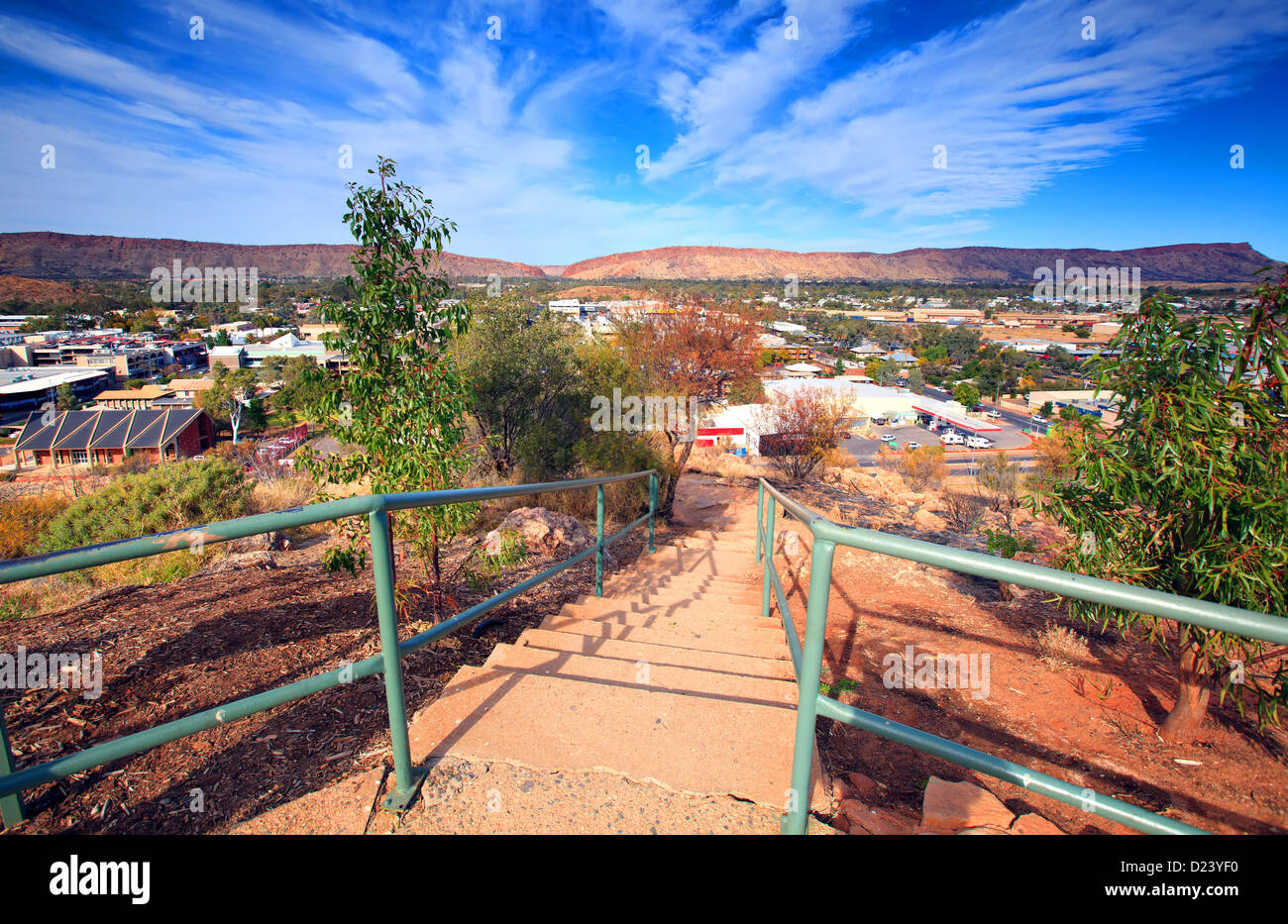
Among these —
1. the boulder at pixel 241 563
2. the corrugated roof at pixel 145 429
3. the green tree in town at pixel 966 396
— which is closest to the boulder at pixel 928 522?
the boulder at pixel 241 563

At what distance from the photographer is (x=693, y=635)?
403 cm

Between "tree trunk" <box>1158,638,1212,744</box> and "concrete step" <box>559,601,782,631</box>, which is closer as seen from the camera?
"tree trunk" <box>1158,638,1212,744</box>

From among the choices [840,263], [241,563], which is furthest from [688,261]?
[241,563]

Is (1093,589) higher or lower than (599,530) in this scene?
higher

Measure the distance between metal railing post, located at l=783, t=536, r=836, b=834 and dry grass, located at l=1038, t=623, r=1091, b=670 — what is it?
393 cm

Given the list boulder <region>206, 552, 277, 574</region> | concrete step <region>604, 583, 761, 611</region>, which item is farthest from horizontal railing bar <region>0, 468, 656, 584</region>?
boulder <region>206, 552, 277, 574</region>

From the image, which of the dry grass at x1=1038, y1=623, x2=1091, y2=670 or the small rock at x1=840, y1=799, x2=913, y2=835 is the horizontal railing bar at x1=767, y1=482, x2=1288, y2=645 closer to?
the small rock at x1=840, y1=799, x2=913, y2=835

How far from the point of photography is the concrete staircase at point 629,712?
6.54ft

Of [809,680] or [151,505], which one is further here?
[151,505]

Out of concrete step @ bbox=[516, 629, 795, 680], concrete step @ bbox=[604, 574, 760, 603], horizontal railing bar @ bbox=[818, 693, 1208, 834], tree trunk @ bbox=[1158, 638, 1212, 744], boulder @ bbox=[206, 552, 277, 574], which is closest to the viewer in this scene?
horizontal railing bar @ bbox=[818, 693, 1208, 834]

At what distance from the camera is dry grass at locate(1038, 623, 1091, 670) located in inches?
176

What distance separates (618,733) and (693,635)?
189 cm

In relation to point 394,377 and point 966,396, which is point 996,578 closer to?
point 394,377

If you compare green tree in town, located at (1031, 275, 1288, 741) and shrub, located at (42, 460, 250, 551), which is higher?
green tree in town, located at (1031, 275, 1288, 741)
